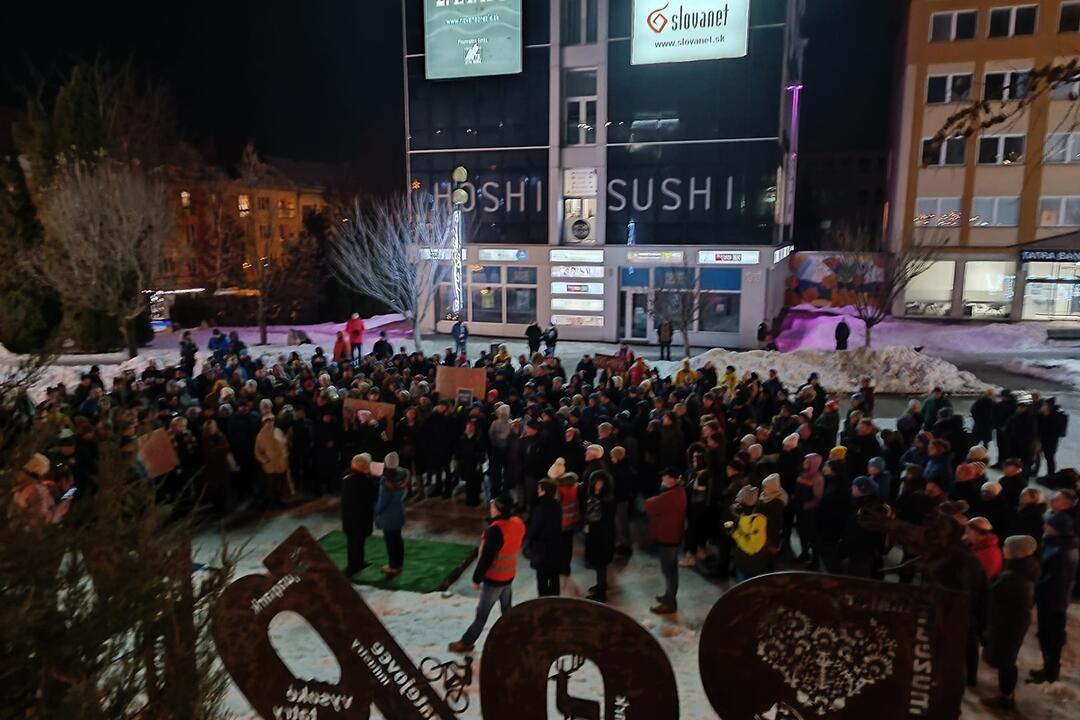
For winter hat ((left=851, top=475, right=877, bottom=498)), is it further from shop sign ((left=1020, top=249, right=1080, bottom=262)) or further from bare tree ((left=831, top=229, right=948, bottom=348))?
shop sign ((left=1020, top=249, right=1080, bottom=262))

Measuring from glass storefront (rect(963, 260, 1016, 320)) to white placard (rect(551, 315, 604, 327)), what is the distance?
1681 cm

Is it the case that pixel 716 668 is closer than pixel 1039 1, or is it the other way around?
pixel 716 668

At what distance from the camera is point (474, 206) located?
30672mm

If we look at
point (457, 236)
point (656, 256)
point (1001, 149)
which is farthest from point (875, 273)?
point (457, 236)

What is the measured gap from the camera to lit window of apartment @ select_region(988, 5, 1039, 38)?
1232 inches

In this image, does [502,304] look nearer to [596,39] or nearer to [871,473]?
[596,39]

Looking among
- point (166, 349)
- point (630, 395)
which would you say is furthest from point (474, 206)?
point (630, 395)

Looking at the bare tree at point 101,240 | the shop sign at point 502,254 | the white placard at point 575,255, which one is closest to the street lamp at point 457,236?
the shop sign at point 502,254

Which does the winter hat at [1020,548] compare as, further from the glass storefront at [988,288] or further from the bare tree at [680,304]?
the glass storefront at [988,288]

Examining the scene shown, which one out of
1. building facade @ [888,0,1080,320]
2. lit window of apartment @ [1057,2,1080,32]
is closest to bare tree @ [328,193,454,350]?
building facade @ [888,0,1080,320]

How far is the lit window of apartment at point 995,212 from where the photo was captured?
3247cm

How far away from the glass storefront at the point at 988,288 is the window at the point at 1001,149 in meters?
4.33

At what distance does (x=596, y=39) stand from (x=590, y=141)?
3.77 metres

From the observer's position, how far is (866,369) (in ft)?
65.8
